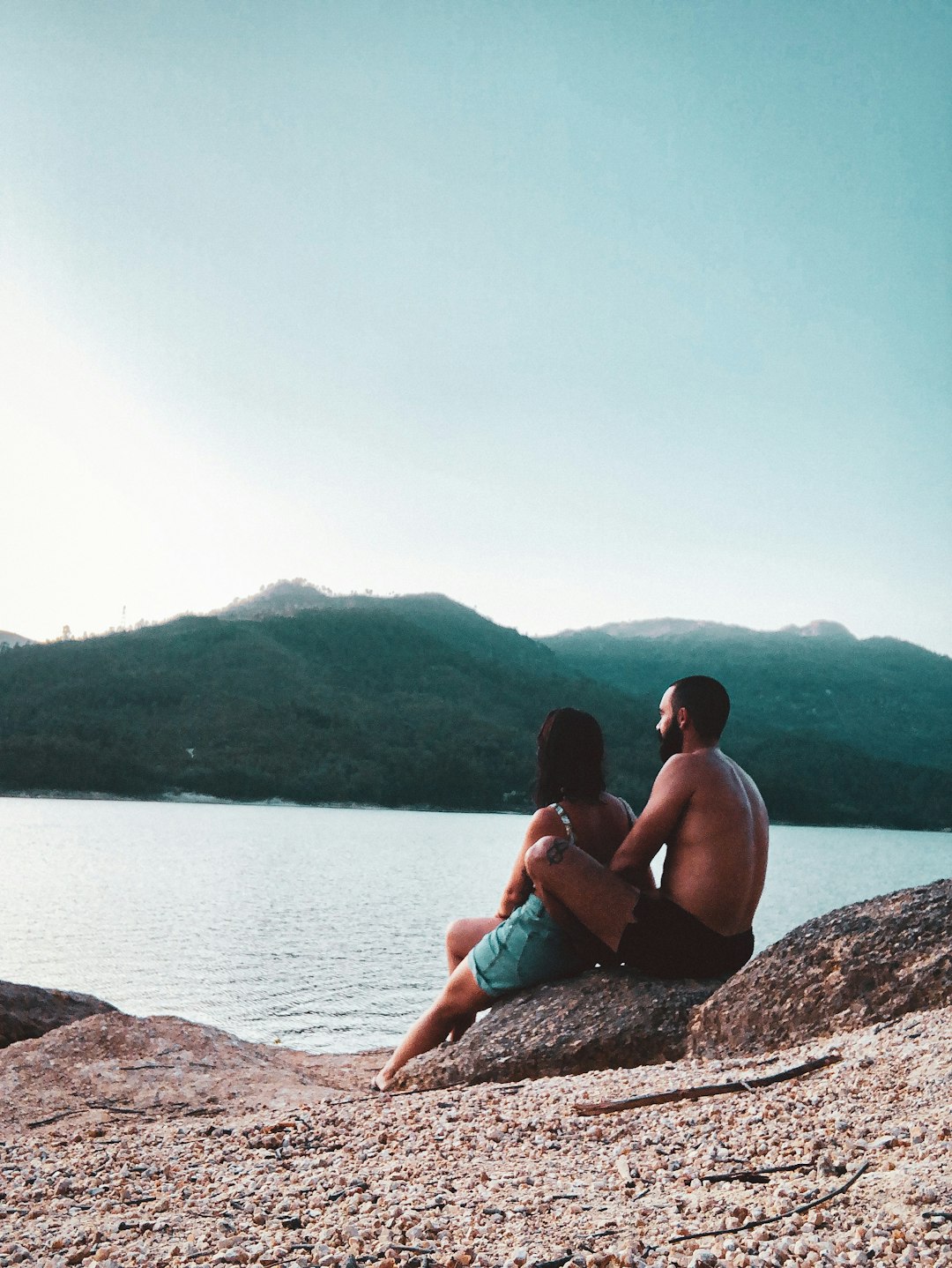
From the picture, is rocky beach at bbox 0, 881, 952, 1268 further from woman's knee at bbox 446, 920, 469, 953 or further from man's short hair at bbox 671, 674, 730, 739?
man's short hair at bbox 671, 674, 730, 739

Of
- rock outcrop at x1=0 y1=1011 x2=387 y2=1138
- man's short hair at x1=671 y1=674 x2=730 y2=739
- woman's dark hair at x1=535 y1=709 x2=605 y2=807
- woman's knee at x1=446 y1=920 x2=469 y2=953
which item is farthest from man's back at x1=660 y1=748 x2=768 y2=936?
rock outcrop at x1=0 y1=1011 x2=387 y2=1138

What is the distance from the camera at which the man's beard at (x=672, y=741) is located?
5039mm

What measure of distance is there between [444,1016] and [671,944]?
137 cm

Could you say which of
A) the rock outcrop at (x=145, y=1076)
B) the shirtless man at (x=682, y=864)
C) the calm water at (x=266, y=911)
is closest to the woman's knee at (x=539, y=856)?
the shirtless man at (x=682, y=864)

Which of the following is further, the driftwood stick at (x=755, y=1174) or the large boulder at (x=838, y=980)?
the large boulder at (x=838, y=980)

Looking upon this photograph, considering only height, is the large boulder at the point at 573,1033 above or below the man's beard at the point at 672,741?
below

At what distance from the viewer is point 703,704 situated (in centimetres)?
494

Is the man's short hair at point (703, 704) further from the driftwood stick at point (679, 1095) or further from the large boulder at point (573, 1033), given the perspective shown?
the driftwood stick at point (679, 1095)

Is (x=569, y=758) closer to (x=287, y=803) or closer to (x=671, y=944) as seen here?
(x=671, y=944)

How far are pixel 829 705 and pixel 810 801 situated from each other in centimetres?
4394

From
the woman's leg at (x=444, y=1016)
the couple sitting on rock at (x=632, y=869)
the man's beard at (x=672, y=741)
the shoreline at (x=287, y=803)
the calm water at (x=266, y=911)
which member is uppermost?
the man's beard at (x=672, y=741)

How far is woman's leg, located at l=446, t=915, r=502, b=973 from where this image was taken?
5727 mm

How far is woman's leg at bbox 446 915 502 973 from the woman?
257 mm

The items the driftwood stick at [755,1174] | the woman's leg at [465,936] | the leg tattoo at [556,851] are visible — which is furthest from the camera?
the woman's leg at [465,936]
